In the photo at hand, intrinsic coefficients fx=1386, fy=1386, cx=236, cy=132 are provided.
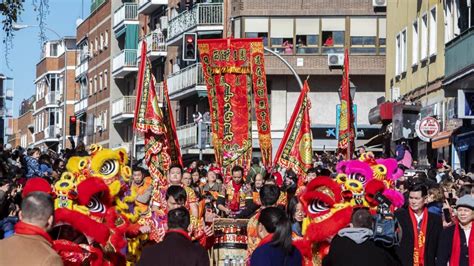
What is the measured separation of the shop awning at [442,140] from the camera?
107ft

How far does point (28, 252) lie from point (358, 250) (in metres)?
3.86

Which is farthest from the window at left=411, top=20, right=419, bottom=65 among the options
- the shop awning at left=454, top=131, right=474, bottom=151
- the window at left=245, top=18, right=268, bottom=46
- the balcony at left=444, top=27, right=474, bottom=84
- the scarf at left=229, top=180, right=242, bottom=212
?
the scarf at left=229, top=180, right=242, bottom=212

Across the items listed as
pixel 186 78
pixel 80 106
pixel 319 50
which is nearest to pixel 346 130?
pixel 319 50

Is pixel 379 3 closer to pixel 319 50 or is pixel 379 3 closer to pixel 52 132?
pixel 319 50

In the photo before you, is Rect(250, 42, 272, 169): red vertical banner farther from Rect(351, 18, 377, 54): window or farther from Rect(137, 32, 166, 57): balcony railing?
Rect(137, 32, 166, 57): balcony railing

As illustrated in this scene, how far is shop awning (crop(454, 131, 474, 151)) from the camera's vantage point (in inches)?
1199

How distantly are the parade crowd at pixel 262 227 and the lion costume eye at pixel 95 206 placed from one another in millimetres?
659

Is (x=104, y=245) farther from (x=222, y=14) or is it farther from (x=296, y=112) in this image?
(x=222, y=14)

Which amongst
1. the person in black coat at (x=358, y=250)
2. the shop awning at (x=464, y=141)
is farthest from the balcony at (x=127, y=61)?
the person in black coat at (x=358, y=250)

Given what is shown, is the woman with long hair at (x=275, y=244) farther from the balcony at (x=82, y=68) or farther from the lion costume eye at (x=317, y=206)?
the balcony at (x=82, y=68)

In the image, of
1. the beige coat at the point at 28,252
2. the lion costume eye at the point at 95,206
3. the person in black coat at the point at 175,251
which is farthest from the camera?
the lion costume eye at the point at 95,206

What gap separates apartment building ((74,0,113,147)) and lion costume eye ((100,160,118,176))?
5887 cm

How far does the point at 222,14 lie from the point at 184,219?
45.6 metres

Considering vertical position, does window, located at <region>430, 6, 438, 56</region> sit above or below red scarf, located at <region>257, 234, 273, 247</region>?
above
